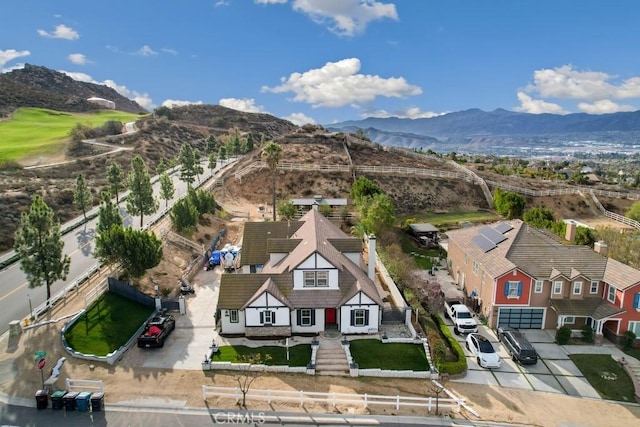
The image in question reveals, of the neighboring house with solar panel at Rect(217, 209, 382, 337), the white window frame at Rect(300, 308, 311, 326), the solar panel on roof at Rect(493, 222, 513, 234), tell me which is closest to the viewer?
the neighboring house with solar panel at Rect(217, 209, 382, 337)

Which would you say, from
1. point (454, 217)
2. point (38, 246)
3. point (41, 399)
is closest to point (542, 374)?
Result: point (41, 399)

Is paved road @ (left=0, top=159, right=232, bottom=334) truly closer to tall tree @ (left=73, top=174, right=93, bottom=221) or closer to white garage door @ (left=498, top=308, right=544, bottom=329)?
tall tree @ (left=73, top=174, right=93, bottom=221)

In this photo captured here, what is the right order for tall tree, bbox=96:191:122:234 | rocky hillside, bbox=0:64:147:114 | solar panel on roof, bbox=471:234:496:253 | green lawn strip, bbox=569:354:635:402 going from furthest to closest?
rocky hillside, bbox=0:64:147:114 → tall tree, bbox=96:191:122:234 → solar panel on roof, bbox=471:234:496:253 → green lawn strip, bbox=569:354:635:402

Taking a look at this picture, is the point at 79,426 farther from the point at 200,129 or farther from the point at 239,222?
the point at 200,129

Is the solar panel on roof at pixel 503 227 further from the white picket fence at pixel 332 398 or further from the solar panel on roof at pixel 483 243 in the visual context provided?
the white picket fence at pixel 332 398

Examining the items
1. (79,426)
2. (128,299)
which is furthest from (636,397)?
(128,299)

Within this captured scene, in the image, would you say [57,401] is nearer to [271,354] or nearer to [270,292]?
[271,354]

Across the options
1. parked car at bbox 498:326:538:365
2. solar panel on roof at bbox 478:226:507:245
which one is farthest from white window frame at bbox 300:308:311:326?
solar panel on roof at bbox 478:226:507:245
